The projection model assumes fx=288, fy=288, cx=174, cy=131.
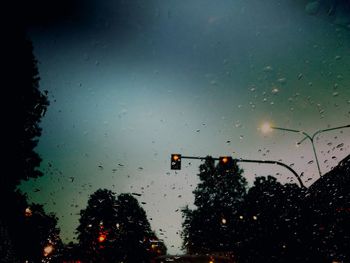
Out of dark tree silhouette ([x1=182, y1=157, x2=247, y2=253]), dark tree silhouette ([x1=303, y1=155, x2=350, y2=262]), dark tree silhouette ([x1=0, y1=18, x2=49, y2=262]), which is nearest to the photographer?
dark tree silhouette ([x1=303, y1=155, x2=350, y2=262])

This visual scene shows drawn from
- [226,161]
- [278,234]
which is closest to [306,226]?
[278,234]

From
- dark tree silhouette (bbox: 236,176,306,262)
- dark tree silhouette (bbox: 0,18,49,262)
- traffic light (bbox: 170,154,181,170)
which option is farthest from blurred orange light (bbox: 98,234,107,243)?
traffic light (bbox: 170,154,181,170)

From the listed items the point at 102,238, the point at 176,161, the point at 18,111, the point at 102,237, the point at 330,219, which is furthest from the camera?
the point at 102,237

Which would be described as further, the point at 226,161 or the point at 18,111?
the point at 18,111

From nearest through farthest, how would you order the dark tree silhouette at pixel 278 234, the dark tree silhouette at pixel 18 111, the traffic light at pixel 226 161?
the dark tree silhouette at pixel 278 234
the traffic light at pixel 226 161
the dark tree silhouette at pixel 18 111

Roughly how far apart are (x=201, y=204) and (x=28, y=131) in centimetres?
4041

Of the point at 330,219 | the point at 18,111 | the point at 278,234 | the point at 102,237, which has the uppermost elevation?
the point at 18,111

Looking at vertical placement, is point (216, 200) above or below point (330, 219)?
above

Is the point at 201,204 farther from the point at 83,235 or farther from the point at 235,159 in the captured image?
the point at 235,159

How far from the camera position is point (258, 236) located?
14055mm

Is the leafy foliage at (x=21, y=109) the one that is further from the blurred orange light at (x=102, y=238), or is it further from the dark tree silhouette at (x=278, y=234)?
the dark tree silhouette at (x=278, y=234)

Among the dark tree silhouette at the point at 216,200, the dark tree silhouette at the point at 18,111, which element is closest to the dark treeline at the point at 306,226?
the dark tree silhouette at the point at 18,111

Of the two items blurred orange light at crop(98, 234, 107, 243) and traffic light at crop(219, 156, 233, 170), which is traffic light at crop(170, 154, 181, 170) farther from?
blurred orange light at crop(98, 234, 107, 243)

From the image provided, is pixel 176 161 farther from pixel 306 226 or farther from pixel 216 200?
pixel 216 200
